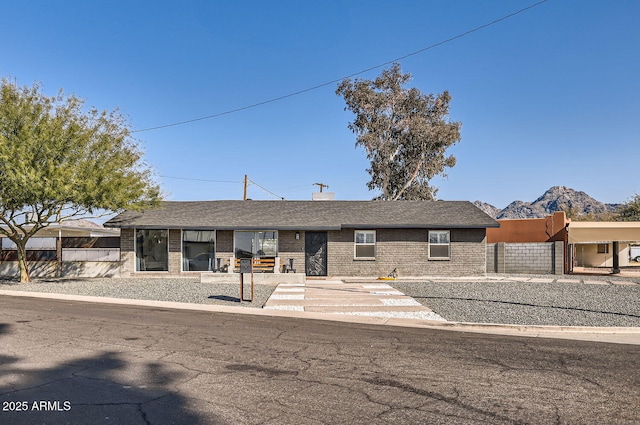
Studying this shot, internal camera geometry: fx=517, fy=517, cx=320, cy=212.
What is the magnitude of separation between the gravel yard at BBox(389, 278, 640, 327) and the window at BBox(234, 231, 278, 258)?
21.3ft

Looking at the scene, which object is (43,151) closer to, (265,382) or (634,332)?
(265,382)

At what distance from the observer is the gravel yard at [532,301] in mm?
13383

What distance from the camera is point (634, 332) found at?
39.0 ft

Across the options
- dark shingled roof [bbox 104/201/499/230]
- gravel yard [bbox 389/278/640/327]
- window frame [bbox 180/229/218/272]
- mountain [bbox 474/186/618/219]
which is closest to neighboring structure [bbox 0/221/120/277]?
dark shingled roof [bbox 104/201/499/230]

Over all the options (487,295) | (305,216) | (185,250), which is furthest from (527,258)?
(185,250)

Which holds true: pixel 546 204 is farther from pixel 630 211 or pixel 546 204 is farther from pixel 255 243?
pixel 255 243

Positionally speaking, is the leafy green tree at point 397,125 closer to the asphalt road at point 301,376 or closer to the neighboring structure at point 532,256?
the neighboring structure at point 532,256

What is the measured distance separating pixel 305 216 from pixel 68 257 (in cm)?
1203

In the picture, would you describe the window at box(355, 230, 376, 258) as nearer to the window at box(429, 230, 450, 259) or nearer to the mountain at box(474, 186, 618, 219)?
the window at box(429, 230, 450, 259)

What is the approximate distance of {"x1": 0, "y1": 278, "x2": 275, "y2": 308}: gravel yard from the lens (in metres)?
17.4

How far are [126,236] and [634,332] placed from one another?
21766mm

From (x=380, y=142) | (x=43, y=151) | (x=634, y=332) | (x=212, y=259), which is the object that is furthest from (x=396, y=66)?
(x=634, y=332)

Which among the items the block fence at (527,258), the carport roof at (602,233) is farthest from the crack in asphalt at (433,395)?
the carport roof at (602,233)

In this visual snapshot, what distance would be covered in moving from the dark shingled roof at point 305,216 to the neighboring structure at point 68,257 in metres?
1.50
